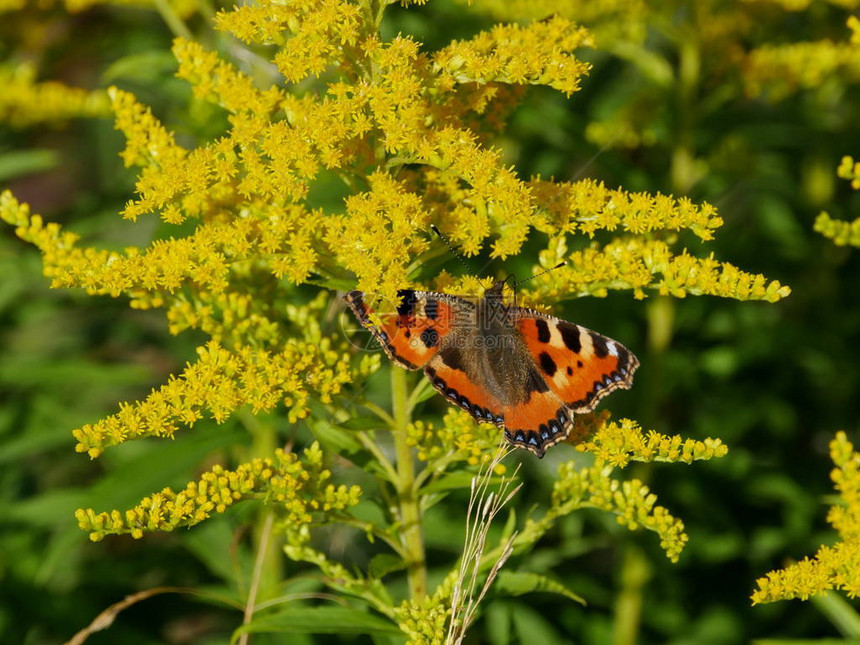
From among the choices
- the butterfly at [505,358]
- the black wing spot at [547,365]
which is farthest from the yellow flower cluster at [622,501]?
the black wing spot at [547,365]

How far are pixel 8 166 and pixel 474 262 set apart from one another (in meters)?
2.67

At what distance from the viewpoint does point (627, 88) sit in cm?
667

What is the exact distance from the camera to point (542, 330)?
3.26m

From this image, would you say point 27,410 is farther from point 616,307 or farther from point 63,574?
point 616,307

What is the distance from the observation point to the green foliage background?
4.70m

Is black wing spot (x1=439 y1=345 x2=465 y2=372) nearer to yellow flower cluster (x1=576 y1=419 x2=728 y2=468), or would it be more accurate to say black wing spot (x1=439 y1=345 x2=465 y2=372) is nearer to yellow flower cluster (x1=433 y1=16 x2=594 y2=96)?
yellow flower cluster (x1=576 y1=419 x2=728 y2=468)

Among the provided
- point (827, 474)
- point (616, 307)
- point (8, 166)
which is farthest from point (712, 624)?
point (8, 166)

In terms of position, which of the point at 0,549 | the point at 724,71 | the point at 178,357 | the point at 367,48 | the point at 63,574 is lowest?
the point at 63,574

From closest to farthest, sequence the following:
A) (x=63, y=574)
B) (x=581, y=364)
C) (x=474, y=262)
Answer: (x=581, y=364), (x=474, y=262), (x=63, y=574)

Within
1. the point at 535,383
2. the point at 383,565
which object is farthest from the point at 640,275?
the point at 383,565

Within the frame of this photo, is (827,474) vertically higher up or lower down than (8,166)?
lower down

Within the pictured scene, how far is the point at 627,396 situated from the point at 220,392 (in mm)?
3000

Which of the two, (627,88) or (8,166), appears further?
(627,88)

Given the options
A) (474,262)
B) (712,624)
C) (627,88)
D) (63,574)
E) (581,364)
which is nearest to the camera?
(581,364)
